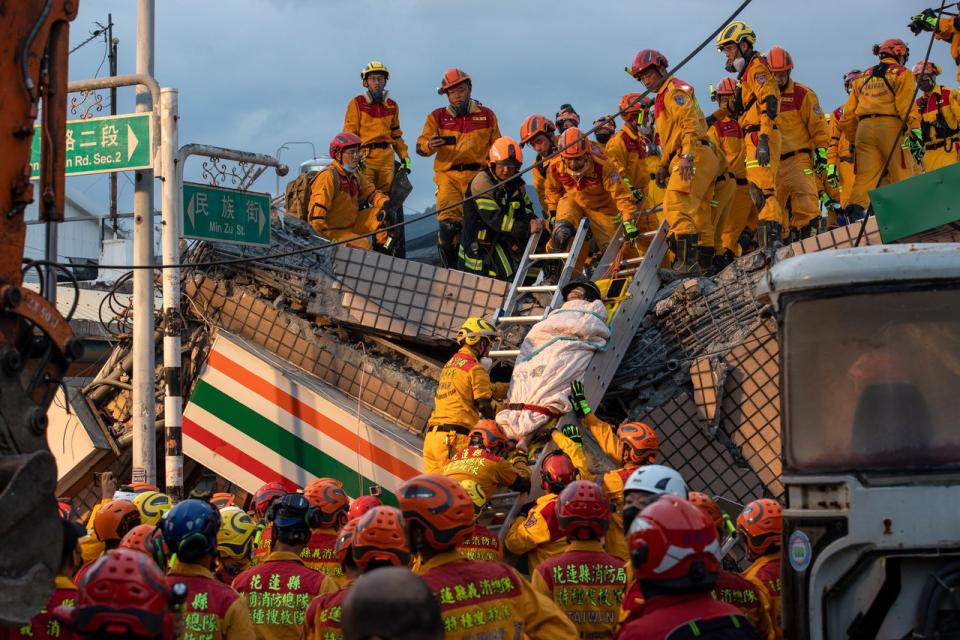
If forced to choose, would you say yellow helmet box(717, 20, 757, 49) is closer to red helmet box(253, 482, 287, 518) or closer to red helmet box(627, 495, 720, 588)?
red helmet box(253, 482, 287, 518)

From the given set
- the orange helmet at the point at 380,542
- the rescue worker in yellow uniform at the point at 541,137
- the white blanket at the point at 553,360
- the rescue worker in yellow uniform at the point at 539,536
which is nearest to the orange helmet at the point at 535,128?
the rescue worker in yellow uniform at the point at 541,137

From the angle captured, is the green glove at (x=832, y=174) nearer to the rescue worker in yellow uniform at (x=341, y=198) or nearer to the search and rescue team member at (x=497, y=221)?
the search and rescue team member at (x=497, y=221)

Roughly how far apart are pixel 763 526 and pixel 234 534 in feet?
9.52

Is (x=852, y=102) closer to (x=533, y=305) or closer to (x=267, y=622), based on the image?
(x=533, y=305)

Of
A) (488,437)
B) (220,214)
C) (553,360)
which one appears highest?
(220,214)

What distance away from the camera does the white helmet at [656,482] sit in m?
6.27

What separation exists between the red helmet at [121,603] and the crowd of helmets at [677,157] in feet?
26.3

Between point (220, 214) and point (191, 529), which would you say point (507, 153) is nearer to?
point (220, 214)

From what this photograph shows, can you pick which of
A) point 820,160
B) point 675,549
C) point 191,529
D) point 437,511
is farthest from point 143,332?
point 820,160

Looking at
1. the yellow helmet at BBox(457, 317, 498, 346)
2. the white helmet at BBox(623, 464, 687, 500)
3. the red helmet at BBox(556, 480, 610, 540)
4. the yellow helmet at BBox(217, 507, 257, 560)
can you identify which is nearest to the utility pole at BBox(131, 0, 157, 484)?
the yellow helmet at BBox(457, 317, 498, 346)

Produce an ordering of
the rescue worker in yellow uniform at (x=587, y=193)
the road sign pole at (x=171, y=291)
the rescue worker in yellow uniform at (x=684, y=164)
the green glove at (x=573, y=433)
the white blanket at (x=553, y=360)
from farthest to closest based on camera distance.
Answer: the rescue worker in yellow uniform at (x=587, y=193)
the rescue worker in yellow uniform at (x=684, y=164)
the road sign pole at (x=171, y=291)
the white blanket at (x=553, y=360)
the green glove at (x=573, y=433)

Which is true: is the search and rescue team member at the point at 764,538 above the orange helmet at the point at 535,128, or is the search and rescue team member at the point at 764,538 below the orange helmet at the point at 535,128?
below

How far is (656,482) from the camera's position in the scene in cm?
630

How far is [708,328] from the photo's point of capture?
39.7 feet
